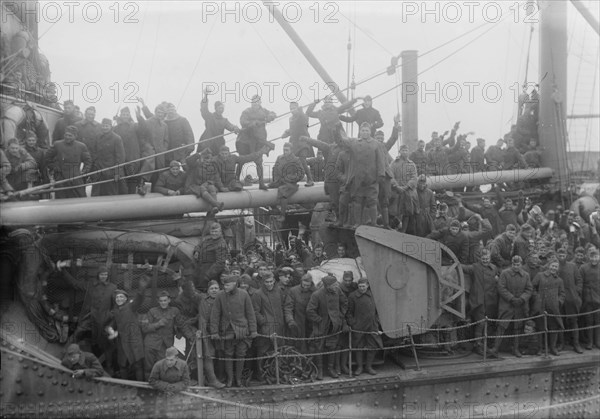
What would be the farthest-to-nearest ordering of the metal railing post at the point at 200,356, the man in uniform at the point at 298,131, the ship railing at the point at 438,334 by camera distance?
the man in uniform at the point at 298,131, the ship railing at the point at 438,334, the metal railing post at the point at 200,356

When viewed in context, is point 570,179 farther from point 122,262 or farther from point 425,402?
point 122,262

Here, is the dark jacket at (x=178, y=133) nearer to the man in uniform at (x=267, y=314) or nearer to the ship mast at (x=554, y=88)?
the man in uniform at (x=267, y=314)

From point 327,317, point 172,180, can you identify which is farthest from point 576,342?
point 172,180

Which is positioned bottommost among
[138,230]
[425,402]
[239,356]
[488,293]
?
[425,402]

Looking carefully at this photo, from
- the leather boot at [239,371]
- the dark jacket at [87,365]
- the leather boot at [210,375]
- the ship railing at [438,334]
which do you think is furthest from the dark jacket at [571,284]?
the dark jacket at [87,365]

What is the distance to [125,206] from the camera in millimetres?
8789

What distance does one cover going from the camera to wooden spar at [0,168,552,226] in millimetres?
7988

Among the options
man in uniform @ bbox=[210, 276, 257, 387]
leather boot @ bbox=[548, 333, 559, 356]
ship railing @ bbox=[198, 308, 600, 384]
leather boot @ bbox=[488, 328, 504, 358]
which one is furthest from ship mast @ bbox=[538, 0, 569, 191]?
man in uniform @ bbox=[210, 276, 257, 387]

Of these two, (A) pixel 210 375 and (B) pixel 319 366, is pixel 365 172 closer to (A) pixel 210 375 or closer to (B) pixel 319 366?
(B) pixel 319 366

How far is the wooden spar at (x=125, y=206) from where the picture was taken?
314 inches

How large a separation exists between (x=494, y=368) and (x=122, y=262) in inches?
202

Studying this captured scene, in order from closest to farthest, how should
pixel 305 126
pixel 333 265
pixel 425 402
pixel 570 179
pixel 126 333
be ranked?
pixel 126 333 < pixel 425 402 < pixel 333 265 < pixel 305 126 < pixel 570 179

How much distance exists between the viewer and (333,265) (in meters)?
9.32

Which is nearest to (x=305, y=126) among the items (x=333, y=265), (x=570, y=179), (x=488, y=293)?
(x=333, y=265)
